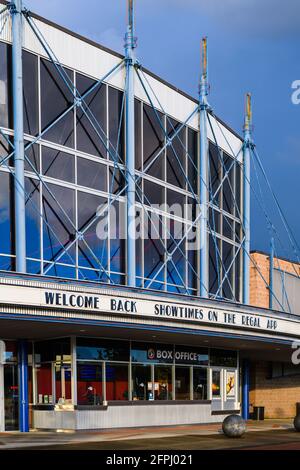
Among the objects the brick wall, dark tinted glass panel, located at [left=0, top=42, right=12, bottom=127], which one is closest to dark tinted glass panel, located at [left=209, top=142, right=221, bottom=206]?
dark tinted glass panel, located at [left=0, top=42, right=12, bottom=127]

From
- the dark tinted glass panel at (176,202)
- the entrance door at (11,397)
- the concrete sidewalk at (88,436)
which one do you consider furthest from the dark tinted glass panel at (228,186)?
the entrance door at (11,397)

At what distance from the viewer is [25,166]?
27797 millimetres

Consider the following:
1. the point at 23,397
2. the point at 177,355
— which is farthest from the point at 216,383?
the point at 23,397

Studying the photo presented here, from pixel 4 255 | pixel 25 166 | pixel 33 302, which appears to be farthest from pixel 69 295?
pixel 25 166

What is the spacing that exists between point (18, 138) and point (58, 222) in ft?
13.0

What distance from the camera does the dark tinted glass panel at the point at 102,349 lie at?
29234mm

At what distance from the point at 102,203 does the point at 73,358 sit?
6478mm

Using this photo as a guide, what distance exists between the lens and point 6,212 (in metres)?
27.1

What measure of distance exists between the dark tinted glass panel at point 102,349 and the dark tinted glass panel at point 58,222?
10.8 feet

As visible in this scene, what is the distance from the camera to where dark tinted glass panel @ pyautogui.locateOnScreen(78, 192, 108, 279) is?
98.0ft

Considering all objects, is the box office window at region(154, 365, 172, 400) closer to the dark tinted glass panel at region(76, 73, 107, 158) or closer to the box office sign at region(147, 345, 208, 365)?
the box office sign at region(147, 345, 208, 365)

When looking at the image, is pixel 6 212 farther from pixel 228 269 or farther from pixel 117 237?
pixel 228 269
